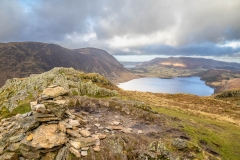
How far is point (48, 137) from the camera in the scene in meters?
14.9

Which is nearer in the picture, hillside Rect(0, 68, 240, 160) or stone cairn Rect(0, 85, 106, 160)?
stone cairn Rect(0, 85, 106, 160)

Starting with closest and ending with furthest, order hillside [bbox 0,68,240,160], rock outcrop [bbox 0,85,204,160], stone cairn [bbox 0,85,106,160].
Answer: stone cairn [bbox 0,85,106,160] < rock outcrop [bbox 0,85,204,160] < hillside [bbox 0,68,240,160]

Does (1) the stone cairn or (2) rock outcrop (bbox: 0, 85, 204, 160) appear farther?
(2) rock outcrop (bbox: 0, 85, 204, 160)

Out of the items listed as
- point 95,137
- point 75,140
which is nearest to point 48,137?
point 75,140

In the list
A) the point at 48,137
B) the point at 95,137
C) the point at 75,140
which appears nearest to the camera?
the point at 48,137

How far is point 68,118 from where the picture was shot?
1898 cm

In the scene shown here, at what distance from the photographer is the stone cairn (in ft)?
46.8

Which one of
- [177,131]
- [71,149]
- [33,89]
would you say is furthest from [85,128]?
[33,89]

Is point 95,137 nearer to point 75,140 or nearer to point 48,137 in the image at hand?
point 75,140

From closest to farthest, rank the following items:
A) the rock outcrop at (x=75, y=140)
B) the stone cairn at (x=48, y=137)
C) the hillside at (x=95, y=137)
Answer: the stone cairn at (x=48, y=137), the rock outcrop at (x=75, y=140), the hillside at (x=95, y=137)

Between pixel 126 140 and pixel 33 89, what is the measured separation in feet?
124

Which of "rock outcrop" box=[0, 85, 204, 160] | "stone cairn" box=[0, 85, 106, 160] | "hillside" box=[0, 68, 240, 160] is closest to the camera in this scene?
"stone cairn" box=[0, 85, 106, 160]

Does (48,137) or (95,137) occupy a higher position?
(48,137)

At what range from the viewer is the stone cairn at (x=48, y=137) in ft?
46.8
